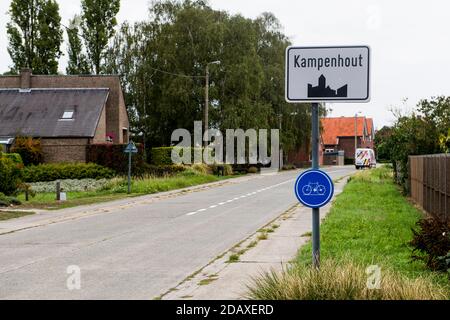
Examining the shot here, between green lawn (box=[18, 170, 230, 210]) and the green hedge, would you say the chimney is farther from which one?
green lawn (box=[18, 170, 230, 210])

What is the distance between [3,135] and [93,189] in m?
15.3

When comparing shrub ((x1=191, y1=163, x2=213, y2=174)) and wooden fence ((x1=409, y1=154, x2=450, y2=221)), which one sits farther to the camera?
shrub ((x1=191, y1=163, x2=213, y2=174))

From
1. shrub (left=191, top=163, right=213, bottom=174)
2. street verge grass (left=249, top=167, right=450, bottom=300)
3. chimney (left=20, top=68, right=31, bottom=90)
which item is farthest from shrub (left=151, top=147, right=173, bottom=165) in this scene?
street verge grass (left=249, top=167, right=450, bottom=300)

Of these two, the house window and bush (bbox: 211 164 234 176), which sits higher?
the house window

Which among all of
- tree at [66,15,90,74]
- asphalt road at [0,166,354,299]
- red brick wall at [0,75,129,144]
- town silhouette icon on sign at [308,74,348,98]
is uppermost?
tree at [66,15,90,74]

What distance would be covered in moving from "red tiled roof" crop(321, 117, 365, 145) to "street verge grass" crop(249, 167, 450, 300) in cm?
9156

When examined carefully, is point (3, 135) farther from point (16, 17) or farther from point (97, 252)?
point (97, 252)

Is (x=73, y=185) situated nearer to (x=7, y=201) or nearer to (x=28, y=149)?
(x=28, y=149)

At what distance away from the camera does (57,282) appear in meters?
9.23

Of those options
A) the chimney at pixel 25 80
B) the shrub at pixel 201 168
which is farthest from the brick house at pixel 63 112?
the shrub at pixel 201 168

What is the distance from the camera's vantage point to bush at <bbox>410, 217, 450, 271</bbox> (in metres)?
9.12

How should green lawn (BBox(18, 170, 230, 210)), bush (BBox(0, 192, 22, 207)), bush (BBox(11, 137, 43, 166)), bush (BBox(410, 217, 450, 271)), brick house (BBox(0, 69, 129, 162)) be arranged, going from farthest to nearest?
brick house (BBox(0, 69, 129, 162)) < bush (BBox(11, 137, 43, 166)) < green lawn (BBox(18, 170, 230, 210)) < bush (BBox(0, 192, 22, 207)) < bush (BBox(410, 217, 450, 271))

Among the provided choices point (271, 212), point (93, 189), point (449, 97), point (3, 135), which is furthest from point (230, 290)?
point (3, 135)

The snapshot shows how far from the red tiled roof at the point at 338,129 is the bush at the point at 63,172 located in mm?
74446
